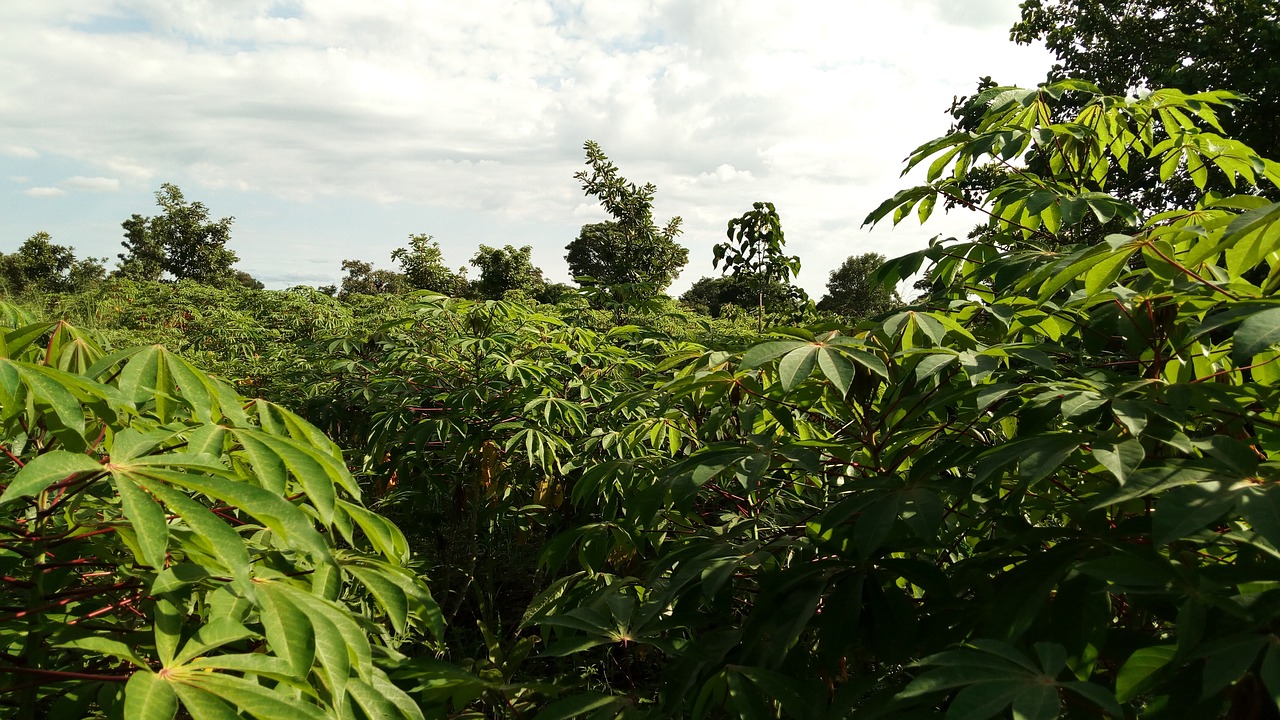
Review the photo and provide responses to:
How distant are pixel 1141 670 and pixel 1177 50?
12.2 metres

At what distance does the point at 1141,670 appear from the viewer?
84cm

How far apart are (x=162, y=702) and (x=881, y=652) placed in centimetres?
96

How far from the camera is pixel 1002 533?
1.44 metres

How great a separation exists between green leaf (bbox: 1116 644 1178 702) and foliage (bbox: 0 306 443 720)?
0.96m

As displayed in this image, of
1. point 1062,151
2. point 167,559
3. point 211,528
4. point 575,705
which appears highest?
point 1062,151

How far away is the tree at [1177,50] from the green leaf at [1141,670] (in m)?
9.00

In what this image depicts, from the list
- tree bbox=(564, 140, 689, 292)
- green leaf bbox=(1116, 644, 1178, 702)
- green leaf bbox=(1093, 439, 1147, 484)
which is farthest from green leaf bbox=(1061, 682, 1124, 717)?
tree bbox=(564, 140, 689, 292)

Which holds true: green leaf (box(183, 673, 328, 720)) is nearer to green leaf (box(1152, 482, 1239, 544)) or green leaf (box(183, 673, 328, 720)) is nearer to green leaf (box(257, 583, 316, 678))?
green leaf (box(257, 583, 316, 678))

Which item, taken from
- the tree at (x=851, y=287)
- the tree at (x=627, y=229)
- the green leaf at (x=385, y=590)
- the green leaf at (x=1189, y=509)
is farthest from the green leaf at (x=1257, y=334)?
the tree at (x=851, y=287)

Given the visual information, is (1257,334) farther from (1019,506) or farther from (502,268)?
(502,268)

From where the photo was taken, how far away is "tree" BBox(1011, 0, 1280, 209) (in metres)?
8.69

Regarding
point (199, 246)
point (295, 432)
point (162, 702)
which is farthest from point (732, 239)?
point (199, 246)

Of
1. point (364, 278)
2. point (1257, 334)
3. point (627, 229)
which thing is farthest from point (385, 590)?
point (364, 278)

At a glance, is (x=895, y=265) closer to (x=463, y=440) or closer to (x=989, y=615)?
(x=989, y=615)
